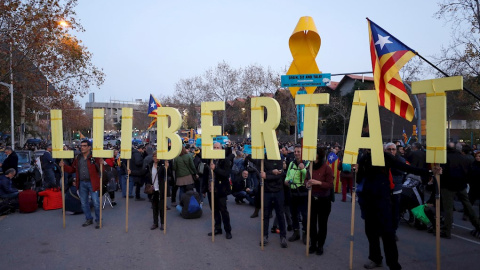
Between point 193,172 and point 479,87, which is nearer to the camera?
point 193,172

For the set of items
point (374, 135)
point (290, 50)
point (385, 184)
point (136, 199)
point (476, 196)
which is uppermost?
point (290, 50)

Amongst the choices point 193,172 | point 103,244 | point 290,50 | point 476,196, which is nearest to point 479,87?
point 290,50

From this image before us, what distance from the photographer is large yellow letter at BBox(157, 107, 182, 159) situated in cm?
732

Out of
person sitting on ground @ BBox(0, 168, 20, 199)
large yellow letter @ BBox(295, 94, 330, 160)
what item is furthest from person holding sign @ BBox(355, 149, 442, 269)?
person sitting on ground @ BBox(0, 168, 20, 199)

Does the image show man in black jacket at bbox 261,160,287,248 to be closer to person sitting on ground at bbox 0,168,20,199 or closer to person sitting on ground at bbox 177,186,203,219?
person sitting on ground at bbox 177,186,203,219

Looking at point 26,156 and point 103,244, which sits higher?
point 26,156

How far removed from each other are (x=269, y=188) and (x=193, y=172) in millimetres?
3285

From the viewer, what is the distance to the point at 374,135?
5445 millimetres

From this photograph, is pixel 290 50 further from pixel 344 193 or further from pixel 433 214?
pixel 433 214

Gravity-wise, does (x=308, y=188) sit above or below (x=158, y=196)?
above

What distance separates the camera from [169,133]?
741 cm

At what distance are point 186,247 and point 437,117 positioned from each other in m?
4.75

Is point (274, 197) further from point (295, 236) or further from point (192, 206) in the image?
point (192, 206)

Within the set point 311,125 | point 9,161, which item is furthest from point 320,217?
point 9,161
